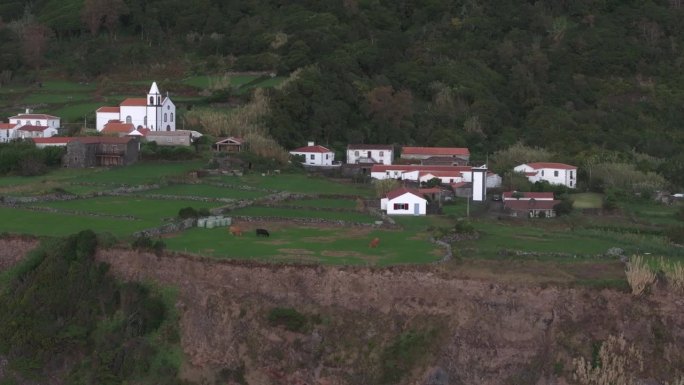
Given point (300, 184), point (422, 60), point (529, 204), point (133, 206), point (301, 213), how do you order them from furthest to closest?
point (422, 60), point (300, 184), point (529, 204), point (133, 206), point (301, 213)

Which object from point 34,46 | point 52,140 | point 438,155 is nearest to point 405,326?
point 438,155

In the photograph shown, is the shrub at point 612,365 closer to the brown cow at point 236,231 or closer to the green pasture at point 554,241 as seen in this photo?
the green pasture at point 554,241

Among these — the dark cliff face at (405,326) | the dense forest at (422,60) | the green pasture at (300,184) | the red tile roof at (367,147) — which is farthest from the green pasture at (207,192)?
the dark cliff face at (405,326)

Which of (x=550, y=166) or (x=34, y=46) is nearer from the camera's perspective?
(x=550, y=166)

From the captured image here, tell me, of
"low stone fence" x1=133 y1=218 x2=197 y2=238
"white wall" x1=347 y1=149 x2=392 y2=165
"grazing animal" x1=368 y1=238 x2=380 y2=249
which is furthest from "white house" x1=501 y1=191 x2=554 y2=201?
"low stone fence" x1=133 y1=218 x2=197 y2=238

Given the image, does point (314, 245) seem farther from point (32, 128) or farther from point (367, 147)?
point (32, 128)

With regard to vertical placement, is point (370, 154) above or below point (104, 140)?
below
